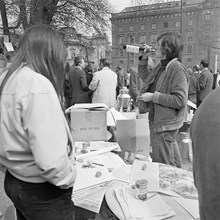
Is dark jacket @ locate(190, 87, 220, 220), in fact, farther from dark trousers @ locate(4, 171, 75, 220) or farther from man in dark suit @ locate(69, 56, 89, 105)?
→ man in dark suit @ locate(69, 56, 89, 105)

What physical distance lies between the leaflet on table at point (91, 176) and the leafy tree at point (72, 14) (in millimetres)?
7616

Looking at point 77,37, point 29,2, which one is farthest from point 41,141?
point 77,37

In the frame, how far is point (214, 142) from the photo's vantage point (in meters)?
0.56

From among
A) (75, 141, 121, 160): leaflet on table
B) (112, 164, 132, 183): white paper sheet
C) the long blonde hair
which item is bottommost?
(112, 164, 132, 183): white paper sheet

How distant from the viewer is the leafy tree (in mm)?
8391

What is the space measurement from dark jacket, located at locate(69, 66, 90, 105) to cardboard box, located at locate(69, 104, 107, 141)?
257 centimetres

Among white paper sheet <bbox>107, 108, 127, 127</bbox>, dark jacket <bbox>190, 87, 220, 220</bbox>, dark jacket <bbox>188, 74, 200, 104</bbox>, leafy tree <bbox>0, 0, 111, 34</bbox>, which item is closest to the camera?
dark jacket <bbox>190, 87, 220, 220</bbox>

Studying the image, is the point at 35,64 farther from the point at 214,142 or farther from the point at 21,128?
the point at 214,142

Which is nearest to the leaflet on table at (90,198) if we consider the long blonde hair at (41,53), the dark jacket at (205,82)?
the long blonde hair at (41,53)

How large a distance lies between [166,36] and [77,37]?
28.3 feet

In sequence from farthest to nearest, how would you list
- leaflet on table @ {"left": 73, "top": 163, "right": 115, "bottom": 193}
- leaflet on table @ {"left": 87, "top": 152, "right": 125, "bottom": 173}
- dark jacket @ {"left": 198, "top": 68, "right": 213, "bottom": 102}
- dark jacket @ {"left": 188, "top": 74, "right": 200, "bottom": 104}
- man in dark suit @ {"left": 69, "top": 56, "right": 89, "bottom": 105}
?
dark jacket @ {"left": 198, "top": 68, "right": 213, "bottom": 102} < dark jacket @ {"left": 188, "top": 74, "right": 200, "bottom": 104} < man in dark suit @ {"left": 69, "top": 56, "right": 89, "bottom": 105} < leaflet on table @ {"left": 87, "top": 152, "right": 125, "bottom": 173} < leaflet on table @ {"left": 73, "top": 163, "right": 115, "bottom": 193}

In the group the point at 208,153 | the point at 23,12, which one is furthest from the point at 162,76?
the point at 23,12

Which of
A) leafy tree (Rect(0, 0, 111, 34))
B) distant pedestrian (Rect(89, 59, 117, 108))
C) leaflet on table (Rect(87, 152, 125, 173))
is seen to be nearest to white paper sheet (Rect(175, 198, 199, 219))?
leaflet on table (Rect(87, 152, 125, 173))

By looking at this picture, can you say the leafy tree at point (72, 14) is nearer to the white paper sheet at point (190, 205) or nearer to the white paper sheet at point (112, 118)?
the white paper sheet at point (112, 118)
